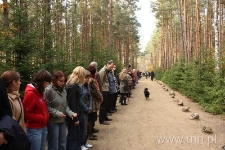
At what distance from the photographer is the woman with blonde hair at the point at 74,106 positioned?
15.1ft

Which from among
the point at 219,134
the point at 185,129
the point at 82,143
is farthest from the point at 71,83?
the point at 219,134

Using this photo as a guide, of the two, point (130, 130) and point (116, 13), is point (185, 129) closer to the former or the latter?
point (130, 130)

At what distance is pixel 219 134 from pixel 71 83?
16.8 ft

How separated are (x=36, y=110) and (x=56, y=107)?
0.62 m

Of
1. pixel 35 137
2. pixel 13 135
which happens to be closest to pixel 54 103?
pixel 35 137

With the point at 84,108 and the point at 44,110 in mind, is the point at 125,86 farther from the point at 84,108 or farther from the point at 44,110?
the point at 44,110

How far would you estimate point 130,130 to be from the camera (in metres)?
7.30

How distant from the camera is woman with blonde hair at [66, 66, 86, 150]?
15.1ft

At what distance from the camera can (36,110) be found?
3.58 m

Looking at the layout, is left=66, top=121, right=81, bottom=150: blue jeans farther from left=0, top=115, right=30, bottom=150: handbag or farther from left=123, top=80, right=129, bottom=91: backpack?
left=123, top=80, right=129, bottom=91: backpack

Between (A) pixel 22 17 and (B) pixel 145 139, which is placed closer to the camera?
(A) pixel 22 17

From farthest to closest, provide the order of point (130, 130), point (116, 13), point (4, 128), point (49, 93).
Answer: point (116, 13), point (130, 130), point (49, 93), point (4, 128)

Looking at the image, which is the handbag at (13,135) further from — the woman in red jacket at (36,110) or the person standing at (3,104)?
the woman in red jacket at (36,110)

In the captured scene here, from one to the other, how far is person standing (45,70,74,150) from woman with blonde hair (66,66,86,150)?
29cm
